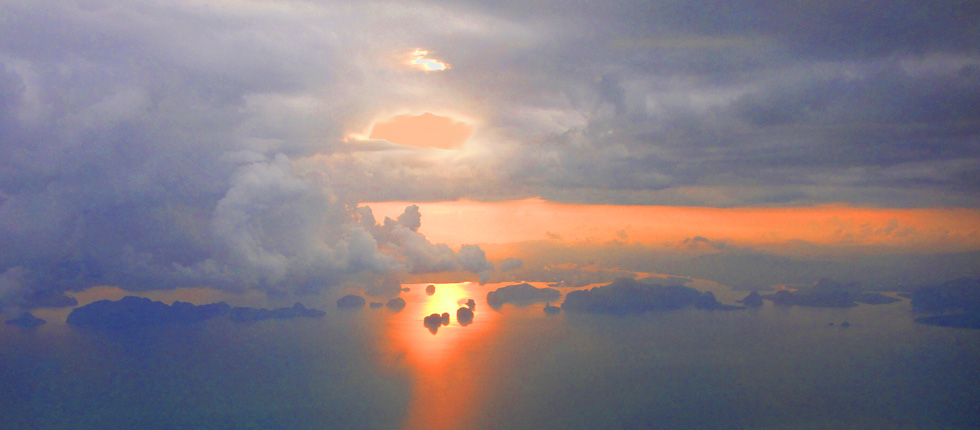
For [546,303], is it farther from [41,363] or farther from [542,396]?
[41,363]

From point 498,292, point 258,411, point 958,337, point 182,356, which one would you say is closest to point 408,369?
point 258,411

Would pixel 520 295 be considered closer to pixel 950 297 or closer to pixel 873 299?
pixel 873 299

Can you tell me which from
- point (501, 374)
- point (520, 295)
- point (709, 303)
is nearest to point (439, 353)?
point (501, 374)

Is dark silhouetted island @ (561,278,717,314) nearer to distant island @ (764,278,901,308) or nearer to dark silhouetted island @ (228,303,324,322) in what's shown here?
distant island @ (764,278,901,308)

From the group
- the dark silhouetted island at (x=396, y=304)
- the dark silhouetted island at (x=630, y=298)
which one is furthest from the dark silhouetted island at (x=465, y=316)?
the dark silhouetted island at (x=630, y=298)

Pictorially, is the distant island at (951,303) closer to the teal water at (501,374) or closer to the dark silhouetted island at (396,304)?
the teal water at (501,374)

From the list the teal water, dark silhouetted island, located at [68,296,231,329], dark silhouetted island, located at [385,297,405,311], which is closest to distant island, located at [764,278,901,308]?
the teal water
